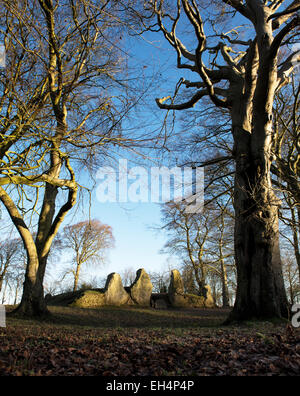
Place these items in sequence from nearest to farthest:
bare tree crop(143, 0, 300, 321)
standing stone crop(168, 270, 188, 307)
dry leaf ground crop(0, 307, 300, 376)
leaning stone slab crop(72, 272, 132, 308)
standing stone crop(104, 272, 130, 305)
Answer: dry leaf ground crop(0, 307, 300, 376), bare tree crop(143, 0, 300, 321), leaning stone slab crop(72, 272, 132, 308), standing stone crop(104, 272, 130, 305), standing stone crop(168, 270, 188, 307)

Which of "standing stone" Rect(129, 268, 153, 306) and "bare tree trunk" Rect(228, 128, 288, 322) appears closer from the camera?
"bare tree trunk" Rect(228, 128, 288, 322)

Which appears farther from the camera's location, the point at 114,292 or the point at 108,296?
the point at 114,292

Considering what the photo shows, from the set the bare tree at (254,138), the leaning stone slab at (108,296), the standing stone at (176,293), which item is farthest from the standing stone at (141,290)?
the bare tree at (254,138)

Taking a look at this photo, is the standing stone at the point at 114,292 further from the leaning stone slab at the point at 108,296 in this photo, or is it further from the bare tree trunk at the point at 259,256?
the bare tree trunk at the point at 259,256

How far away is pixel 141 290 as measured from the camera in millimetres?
14883

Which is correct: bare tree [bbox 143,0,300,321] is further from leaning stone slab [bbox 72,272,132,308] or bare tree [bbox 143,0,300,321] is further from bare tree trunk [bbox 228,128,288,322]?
leaning stone slab [bbox 72,272,132,308]

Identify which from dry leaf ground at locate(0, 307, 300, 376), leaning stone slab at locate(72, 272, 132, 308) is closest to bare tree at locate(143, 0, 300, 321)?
dry leaf ground at locate(0, 307, 300, 376)

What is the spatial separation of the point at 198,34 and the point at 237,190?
395 centimetres

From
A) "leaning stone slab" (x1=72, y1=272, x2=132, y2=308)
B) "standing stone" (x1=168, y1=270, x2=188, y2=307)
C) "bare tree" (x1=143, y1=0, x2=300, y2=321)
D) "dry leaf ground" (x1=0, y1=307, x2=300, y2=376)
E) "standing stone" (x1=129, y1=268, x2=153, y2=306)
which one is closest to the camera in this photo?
"dry leaf ground" (x1=0, y1=307, x2=300, y2=376)

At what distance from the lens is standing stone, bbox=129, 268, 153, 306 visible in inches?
577

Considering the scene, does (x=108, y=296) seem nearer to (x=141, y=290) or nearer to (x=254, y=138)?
(x=141, y=290)

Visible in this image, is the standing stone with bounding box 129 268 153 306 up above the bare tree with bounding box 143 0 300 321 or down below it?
below

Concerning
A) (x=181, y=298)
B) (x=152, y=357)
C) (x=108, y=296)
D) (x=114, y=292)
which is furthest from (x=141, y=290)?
(x=152, y=357)
